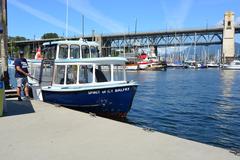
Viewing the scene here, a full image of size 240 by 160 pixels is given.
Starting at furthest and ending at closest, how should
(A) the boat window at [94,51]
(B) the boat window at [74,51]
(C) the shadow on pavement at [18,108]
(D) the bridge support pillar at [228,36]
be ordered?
(D) the bridge support pillar at [228,36], (A) the boat window at [94,51], (B) the boat window at [74,51], (C) the shadow on pavement at [18,108]

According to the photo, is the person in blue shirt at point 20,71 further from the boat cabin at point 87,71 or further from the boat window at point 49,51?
the boat window at point 49,51

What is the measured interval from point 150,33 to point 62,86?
148 m


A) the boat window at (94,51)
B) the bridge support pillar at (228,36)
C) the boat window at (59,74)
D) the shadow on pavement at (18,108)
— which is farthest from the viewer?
the bridge support pillar at (228,36)

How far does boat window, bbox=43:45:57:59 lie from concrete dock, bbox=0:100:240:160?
7579 mm

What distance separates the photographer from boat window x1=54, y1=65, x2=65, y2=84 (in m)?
17.8

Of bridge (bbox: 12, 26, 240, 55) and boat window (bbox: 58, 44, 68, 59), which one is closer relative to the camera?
boat window (bbox: 58, 44, 68, 59)

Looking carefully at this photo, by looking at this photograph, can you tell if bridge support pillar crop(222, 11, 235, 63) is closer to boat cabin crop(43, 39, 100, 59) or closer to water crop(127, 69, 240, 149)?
water crop(127, 69, 240, 149)

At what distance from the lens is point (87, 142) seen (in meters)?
8.34

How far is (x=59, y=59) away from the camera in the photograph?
18.1 metres

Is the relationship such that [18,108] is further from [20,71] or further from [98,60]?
[98,60]

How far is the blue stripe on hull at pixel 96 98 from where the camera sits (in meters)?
16.8

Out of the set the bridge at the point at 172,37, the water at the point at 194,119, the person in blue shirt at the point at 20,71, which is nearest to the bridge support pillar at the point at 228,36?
the bridge at the point at 172,37

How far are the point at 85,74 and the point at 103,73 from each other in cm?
86

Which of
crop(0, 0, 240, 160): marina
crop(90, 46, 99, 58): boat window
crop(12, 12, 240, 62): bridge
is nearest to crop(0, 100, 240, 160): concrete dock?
crop(0, 0, 240, 160): marina
